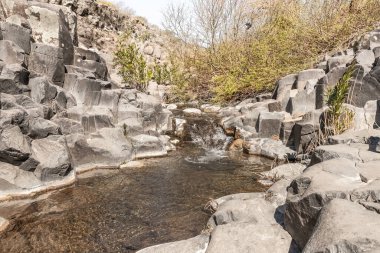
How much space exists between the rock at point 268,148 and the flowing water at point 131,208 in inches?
20.0

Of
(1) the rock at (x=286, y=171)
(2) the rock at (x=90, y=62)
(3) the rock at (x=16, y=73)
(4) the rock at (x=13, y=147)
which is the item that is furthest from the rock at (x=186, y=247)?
(2) the rock at (x=90, y=62)

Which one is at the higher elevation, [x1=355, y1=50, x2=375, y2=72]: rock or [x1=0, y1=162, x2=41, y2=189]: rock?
[x1=355, y1=50, x2=375, y2=72]: rock

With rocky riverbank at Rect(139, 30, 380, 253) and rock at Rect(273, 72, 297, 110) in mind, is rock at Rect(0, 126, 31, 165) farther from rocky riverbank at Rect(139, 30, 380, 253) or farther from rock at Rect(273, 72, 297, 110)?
rock at Rect(273, 72, 297, 110)

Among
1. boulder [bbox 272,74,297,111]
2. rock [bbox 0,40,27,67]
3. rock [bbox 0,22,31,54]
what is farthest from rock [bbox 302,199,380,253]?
boulder [bbox 272,74,297,111]

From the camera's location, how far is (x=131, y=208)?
5.91 metres

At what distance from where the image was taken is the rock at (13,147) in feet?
20.7

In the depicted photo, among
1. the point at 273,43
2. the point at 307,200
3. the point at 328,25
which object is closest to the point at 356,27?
the point at 328,25

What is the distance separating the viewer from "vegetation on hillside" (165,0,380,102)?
1446 centimetres

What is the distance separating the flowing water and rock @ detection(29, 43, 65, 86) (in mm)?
4136

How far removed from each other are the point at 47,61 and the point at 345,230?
9564 millimetres

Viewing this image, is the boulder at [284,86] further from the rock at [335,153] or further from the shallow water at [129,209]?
the rock at [335,153]

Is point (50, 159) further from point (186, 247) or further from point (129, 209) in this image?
point (186, 247)

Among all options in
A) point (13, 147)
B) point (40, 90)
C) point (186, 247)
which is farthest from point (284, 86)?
point (186, 247)

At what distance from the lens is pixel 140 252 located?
4.04 meters
